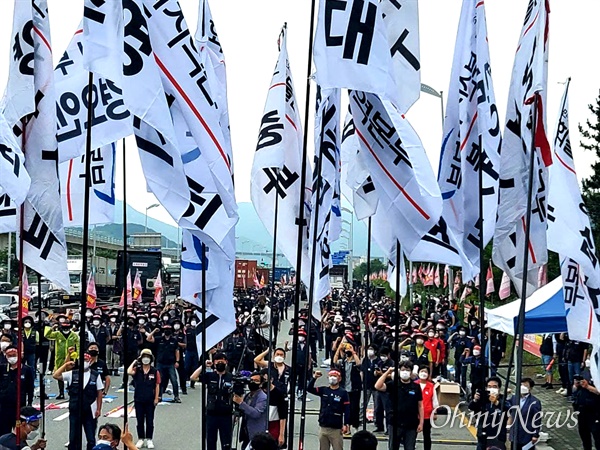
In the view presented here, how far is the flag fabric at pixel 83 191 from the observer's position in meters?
9.06

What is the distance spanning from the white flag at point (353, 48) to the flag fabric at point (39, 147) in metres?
2.45

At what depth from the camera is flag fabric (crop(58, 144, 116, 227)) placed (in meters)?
9.06

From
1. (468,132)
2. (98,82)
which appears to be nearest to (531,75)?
(468,132)

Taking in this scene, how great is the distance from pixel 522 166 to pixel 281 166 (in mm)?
2748

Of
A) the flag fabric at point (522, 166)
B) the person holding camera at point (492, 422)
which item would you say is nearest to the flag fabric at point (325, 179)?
the flag fabric at point (522, 166)

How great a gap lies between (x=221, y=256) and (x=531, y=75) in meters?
3.67

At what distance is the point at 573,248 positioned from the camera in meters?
7.75

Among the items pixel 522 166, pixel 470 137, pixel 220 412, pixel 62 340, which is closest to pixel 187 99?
pixel 470 137

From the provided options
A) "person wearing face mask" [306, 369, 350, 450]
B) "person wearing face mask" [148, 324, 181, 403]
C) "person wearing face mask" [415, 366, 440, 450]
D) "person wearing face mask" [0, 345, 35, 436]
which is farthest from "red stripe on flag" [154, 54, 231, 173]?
"person wearing face mask" [148, 324, 181, 403]

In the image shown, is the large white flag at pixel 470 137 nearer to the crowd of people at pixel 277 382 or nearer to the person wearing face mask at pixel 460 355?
the crowd of people at pixel 277 382

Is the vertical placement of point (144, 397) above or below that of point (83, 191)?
below

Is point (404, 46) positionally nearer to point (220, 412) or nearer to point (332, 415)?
point (332, 415)

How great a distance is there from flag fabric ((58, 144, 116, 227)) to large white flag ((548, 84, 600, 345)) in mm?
4596

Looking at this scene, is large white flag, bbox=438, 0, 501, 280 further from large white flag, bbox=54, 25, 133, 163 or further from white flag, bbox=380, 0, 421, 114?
large white flag, bbox=54, 25, 133, 163
